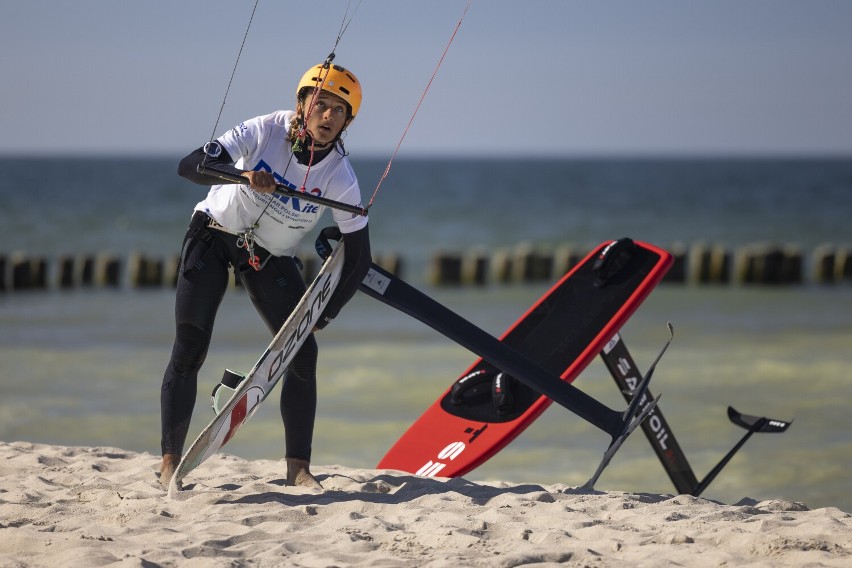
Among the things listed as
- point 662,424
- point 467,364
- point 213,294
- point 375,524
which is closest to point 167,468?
point 213,294

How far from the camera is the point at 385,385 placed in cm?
888

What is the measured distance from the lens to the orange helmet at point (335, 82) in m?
4.46

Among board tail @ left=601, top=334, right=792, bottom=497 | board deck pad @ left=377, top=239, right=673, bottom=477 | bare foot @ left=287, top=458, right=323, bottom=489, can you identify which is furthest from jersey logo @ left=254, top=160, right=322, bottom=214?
board tail @ left=601, top=334, right=792, bottom=497

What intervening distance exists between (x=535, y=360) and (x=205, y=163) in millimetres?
2249

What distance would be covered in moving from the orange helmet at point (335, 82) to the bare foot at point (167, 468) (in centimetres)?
157

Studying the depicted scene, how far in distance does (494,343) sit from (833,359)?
586 cm

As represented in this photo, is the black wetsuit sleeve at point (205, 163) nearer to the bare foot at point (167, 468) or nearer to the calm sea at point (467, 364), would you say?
the bare foot at point (167, 468)

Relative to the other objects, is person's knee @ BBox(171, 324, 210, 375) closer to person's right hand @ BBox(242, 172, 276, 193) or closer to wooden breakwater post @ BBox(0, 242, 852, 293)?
person's right hand @ BBox(242, 172, 276, 193)

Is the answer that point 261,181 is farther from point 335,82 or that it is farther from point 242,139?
point 335,82

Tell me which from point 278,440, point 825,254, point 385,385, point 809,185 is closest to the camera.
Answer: point 278,440

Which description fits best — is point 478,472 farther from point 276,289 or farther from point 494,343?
point 276,289

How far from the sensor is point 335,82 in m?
4.46

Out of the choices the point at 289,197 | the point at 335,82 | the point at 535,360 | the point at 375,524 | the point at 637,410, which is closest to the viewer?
the point at 375,524

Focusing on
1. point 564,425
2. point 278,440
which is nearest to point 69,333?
point 278,440
